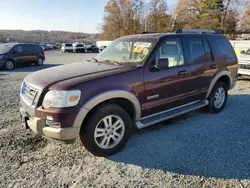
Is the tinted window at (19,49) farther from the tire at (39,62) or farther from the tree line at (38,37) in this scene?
the tree line at (38,37)

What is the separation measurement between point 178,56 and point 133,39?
0.93m

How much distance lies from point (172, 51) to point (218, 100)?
6.44 ft

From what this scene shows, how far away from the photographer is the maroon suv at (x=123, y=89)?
9.90ft

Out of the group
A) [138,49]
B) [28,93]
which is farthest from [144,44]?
[28,93]

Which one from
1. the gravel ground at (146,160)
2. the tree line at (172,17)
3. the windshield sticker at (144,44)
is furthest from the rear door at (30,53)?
the tree line at (172,17)

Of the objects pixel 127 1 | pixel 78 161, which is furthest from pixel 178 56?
pixel 127 1

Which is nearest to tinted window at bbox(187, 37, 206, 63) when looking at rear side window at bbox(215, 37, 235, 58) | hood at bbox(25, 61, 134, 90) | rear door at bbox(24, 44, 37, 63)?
rear side window at bbox(215, 37, 235, 58)

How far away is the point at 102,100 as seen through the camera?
3.18 metres

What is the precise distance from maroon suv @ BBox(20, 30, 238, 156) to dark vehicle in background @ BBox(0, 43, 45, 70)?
457 inches

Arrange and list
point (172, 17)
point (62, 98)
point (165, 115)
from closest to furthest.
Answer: point (62, 98)
point (165, 115)
point (172, 17)

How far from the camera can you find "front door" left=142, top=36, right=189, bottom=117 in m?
3.74

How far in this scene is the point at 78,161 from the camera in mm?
3299

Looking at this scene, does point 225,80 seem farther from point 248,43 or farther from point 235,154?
point 248,43

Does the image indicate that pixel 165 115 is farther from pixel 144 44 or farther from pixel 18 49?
pixel 18 49
